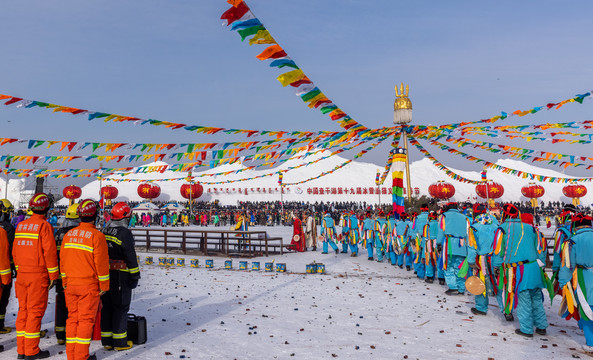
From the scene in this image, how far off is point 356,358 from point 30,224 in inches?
162

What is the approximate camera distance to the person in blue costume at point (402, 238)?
11992mm

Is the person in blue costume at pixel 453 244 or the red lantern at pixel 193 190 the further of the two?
the red lantern at pixel 193 190

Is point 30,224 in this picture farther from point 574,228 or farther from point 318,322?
point 574,228

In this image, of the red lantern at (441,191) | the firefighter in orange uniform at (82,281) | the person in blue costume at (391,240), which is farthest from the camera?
the red lantern at (441,191)

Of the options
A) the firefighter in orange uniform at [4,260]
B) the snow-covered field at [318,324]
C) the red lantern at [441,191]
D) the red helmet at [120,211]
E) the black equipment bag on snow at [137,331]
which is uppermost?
the red lantern at [441,191]

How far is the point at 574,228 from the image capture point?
5758mm

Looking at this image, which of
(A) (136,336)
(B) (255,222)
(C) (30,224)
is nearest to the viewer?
(C) (30,224)

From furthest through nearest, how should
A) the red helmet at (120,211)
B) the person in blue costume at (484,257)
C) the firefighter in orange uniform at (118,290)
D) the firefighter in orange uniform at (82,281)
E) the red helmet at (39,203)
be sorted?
1. the person in blue costume at (484,257)
2. the red helmet at (120,211)
3. the firefighter in orange uniform at (118,290)
4. the red helmet at (39,203)
5. the firefighter in orange uniform at (82,281)

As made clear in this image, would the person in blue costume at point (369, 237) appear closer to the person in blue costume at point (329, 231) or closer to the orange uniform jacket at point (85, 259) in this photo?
the person in blue costume at point (329, 231)

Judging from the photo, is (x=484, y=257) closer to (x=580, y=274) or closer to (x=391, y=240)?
(x=580, y=274)

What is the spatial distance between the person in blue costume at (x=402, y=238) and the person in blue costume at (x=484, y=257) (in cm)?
420

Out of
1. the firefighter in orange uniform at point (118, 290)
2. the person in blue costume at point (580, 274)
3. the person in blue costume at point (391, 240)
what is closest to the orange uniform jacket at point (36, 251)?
the firefighter in orange uniform at point (118, 290)

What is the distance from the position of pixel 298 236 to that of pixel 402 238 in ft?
18.4

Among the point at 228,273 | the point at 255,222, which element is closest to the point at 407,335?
the point at 228,273
